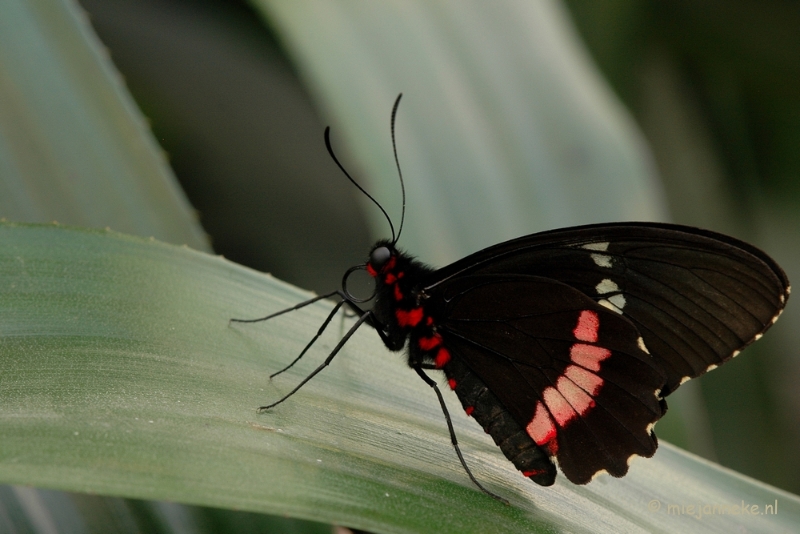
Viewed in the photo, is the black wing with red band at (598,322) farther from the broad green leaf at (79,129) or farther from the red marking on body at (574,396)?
the broad green leaf at (79,129)

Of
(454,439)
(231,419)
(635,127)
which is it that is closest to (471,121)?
(635,127)

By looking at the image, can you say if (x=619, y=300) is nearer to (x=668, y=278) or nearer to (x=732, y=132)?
(x=668, y=278)

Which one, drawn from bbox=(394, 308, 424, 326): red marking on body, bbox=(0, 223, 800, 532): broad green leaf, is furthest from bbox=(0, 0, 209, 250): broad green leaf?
bbox=(394, 308, 424, 326): red marking on body

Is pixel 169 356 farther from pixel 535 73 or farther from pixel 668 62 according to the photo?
pixel 668 62

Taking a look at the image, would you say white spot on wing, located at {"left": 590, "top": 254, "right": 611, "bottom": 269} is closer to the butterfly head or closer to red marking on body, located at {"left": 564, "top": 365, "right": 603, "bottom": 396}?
red marking on body, located at {"left": 564, "top": 365, "right": 603, "bottom": 396}

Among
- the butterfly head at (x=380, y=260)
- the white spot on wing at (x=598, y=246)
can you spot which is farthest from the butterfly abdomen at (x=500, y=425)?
the white spot on wing at (x=598, y=246)

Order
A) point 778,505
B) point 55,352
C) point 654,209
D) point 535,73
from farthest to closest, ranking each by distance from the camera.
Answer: point 535,73 → point 654,209 → point 778,505 → point 55,352

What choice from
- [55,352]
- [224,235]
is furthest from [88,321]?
[224,235]
